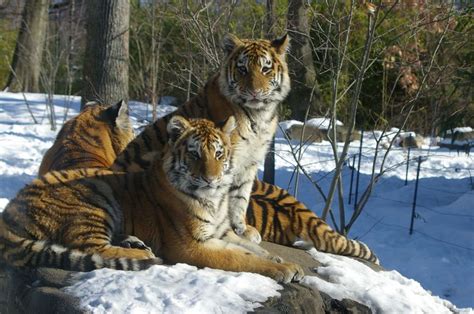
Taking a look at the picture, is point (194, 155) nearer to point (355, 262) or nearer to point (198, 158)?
point (198, 158)

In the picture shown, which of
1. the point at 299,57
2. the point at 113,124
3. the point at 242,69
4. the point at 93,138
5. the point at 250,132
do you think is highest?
the point at 299,57

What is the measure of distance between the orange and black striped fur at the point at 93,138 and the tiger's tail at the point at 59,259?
1.98 meters

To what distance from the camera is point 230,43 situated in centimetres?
552

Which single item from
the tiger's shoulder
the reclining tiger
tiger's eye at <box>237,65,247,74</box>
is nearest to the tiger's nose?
the reclining tiger

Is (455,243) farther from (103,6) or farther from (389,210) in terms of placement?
(103,6)

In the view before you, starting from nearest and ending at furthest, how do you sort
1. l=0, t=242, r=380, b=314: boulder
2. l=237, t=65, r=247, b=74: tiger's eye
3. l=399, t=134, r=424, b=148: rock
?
l=0, t=242, r=380, b=314: boulder, l=237, t=65, r=247, b=74: tiger's eye, l=399, t=134, r=424, b=148: rock

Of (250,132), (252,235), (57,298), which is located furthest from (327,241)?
(57,298)

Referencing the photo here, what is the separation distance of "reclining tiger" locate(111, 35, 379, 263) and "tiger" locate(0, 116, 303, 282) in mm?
507

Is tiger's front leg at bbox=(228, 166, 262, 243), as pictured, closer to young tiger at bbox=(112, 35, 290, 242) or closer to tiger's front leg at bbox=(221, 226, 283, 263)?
young tiger at bbox=(112, 35, 290, 242)

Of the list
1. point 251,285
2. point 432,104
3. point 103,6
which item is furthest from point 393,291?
point 432,104

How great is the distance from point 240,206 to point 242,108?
0.73 meters

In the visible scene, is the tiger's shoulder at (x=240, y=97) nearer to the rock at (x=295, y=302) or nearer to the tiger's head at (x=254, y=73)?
the tiger's head at (x=254, y=73)

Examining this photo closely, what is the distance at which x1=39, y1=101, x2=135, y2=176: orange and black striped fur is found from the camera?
632 centimetres

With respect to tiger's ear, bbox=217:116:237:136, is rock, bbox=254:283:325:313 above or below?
below
